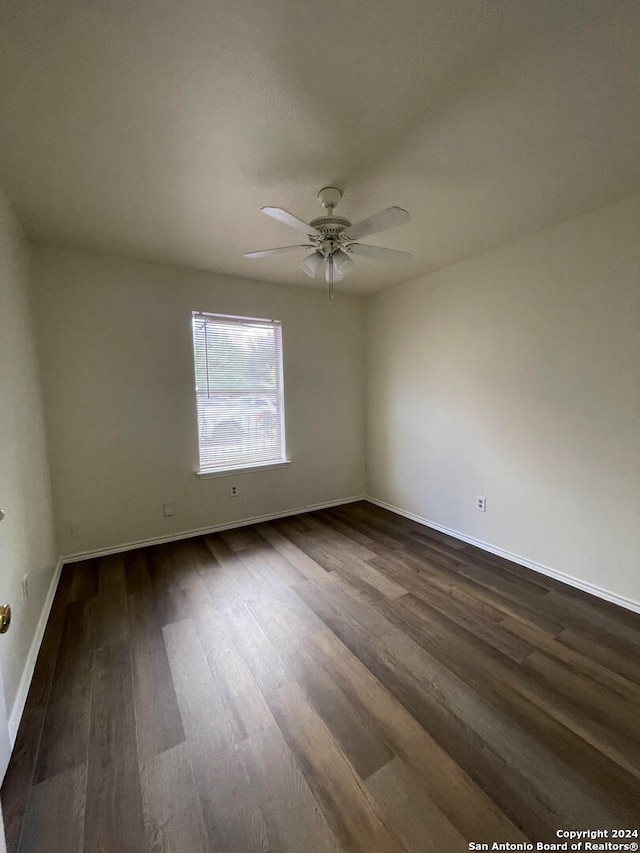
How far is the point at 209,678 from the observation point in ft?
5.37

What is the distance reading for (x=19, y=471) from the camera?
5.92 feet

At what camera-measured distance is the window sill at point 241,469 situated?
10.8 feet

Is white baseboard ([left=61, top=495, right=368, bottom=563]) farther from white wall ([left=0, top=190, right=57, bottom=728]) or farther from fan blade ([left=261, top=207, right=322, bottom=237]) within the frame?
fan blade ([left=261, top=207, right=322, bottom=237])

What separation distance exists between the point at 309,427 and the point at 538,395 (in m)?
2.20

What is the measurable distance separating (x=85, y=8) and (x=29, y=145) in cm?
81

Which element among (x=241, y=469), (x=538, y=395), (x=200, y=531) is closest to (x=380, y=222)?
(x=538, y=395)

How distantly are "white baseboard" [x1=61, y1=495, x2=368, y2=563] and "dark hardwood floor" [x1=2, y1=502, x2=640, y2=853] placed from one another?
43 centimetres

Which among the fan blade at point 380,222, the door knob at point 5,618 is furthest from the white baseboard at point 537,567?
the door knob at point 5,618

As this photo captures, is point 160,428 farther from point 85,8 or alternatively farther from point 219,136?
point 85,8

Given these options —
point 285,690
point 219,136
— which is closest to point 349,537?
point 285,690

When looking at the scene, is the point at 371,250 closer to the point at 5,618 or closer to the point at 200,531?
the point at 5,618

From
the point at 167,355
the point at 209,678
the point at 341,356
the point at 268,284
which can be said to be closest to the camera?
the point at 209,678

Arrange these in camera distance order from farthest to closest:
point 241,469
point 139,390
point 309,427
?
point 309,427 → point 241,469 → point 139,390
